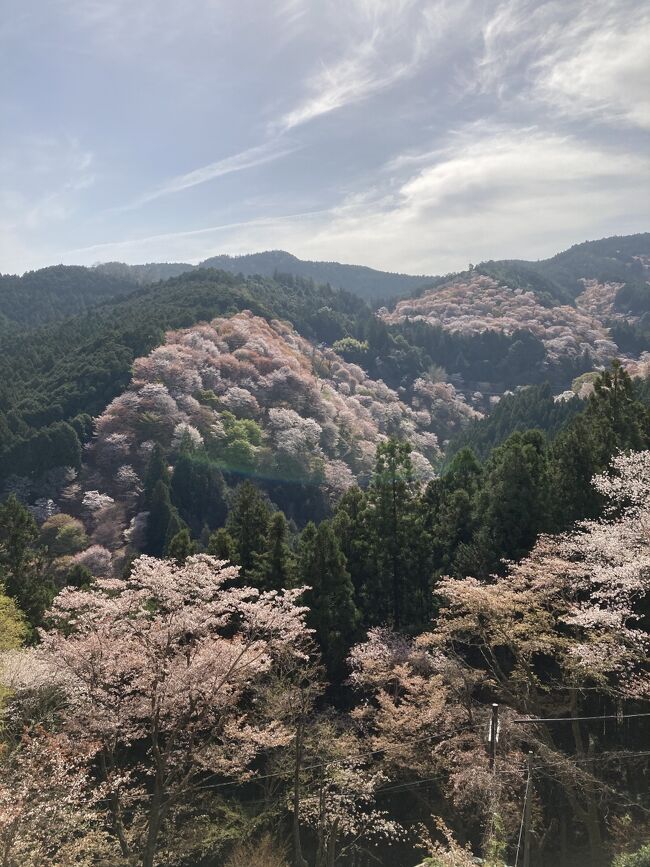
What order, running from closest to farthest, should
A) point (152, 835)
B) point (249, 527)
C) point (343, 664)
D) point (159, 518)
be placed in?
point (152, 835), point (343, 664), point (249, 527), point (159, 518)

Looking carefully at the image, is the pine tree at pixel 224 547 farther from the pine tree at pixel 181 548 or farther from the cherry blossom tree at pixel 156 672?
the cherry blossom tree at pixel 156 672

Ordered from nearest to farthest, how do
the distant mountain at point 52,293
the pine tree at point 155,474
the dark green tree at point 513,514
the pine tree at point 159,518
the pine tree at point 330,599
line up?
the pine tree at point 330,599 < the dark green tree at point 513,514 < the pine tree at point 159,518 < the pine tree at point 155,474 < the distant mountain at point 52,293

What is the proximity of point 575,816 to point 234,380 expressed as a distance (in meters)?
56.3

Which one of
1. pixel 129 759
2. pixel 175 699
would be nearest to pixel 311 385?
pixel 129 759

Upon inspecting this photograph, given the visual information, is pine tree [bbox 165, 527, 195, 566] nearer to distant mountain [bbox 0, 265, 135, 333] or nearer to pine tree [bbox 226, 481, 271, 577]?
pine tree [bbox 226, 481, 271, 577]

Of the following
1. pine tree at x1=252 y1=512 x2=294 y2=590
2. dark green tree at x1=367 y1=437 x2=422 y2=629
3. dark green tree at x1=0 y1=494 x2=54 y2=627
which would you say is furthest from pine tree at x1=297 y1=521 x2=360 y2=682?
dark green tree at x1=0 y1=494 x2=54 y2=627

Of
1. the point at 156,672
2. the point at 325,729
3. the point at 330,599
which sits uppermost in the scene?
the point at 156,672

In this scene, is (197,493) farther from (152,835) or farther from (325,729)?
(152,835)

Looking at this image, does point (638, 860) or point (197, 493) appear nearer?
point (638, 860)

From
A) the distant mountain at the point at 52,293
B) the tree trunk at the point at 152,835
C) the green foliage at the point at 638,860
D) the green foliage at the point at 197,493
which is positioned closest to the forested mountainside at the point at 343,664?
the tree trunk at the point at 152,835

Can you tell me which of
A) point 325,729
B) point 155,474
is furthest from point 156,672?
point 155,474

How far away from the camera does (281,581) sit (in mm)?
22781

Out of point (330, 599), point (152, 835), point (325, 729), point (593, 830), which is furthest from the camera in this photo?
point (330, 599)

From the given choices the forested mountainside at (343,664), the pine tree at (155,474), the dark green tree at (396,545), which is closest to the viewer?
the forested mountainside at (343,664)
